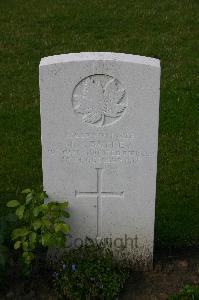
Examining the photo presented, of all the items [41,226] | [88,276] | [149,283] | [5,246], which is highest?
[41,226]

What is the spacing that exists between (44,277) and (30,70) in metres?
4.39

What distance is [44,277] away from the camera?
5141mm

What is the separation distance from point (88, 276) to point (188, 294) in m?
0.72

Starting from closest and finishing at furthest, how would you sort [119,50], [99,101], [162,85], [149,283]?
[99,101] < [149,283] < [162,85] < [119,50]

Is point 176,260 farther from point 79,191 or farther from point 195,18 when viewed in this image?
point 195,18

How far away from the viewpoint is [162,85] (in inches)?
334

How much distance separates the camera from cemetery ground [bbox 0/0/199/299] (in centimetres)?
559

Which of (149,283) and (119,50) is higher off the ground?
(119,50)

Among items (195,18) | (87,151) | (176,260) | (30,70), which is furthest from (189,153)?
(195,18)

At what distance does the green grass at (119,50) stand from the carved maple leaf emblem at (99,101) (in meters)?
1.31

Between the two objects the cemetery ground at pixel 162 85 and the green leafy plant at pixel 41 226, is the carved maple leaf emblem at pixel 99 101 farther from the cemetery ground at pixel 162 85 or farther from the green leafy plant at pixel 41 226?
the cemetery ground at pixel 162 85

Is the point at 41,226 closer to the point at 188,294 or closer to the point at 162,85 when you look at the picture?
the point at 188,294

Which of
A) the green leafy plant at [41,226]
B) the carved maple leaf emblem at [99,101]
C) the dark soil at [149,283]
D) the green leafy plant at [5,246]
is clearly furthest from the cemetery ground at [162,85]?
the carved maple leaf emblem at [99,101]

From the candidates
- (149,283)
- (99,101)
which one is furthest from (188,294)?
(99,101)
